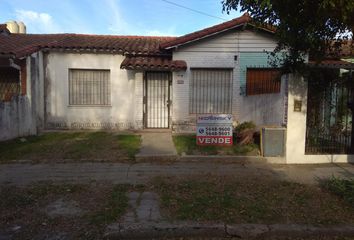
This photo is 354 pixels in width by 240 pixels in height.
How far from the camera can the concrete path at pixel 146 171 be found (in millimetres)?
6875

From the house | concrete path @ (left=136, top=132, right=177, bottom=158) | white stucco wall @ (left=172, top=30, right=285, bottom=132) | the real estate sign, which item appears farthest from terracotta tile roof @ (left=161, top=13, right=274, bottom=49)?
the real estate sign

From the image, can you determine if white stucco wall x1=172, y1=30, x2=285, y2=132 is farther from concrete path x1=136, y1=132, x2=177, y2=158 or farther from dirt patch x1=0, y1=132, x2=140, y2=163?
dirt patch x1=0, y1=132, x2=140, y2=163

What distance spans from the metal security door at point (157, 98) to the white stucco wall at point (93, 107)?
35 cm

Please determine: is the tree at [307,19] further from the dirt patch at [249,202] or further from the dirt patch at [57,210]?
the dirt patch at [57,210]

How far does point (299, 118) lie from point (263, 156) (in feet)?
4.17

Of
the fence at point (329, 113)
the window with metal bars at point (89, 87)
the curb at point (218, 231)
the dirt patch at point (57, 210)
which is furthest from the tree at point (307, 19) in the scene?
the window with metal bars at point (89, 87)

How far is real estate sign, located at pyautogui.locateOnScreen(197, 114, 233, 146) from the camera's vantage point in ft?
31.4

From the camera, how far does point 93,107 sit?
13258mm

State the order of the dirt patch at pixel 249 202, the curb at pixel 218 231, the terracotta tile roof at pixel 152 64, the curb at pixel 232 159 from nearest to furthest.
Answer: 1. the curb at pixel 218 231
2. the dirt patch at pixel 249 202
3. the curb at pixel 232 159
4. the terracotta tile roof at pixel 152 64

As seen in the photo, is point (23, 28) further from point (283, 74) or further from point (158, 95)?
point (283, 74)

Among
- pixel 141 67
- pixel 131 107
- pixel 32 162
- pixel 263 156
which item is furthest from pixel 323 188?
pixel 131 107

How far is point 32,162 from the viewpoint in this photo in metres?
8.21

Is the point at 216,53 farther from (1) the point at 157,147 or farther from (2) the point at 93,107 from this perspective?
(2) the point at 93,107

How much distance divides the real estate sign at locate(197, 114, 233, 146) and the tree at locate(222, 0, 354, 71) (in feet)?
10.6
